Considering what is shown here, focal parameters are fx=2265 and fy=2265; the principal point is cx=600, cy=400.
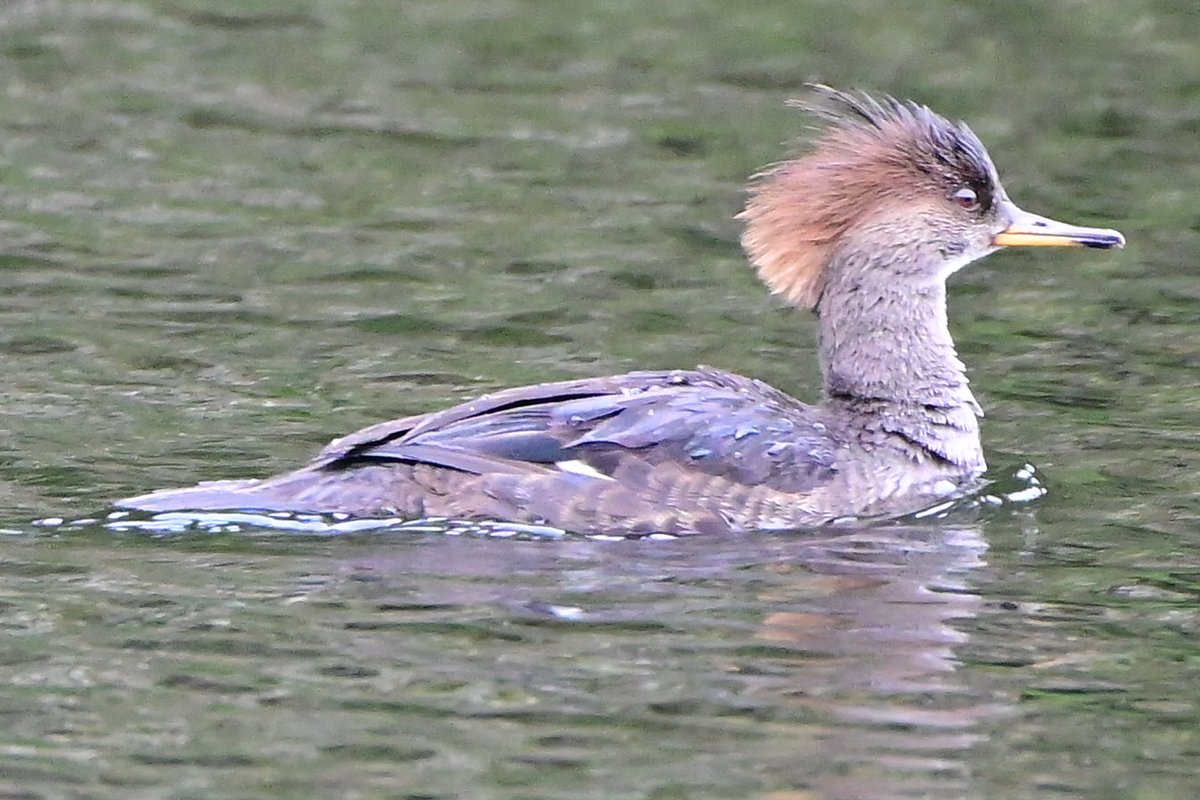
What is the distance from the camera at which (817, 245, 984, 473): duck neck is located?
913 cm

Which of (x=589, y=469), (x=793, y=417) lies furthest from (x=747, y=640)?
(x=793, y=417)

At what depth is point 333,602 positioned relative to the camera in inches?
298

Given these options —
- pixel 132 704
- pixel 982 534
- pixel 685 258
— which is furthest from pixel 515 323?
pixel 132 704

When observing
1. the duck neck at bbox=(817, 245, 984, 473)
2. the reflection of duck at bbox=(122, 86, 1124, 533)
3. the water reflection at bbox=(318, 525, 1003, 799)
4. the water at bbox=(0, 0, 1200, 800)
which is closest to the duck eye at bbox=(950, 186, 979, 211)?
the reflection of duck at bbox=(122, 86, 1124, 533)

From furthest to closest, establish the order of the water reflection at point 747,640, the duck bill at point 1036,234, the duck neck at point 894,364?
the duck bill at point 1036,234 → the duck neck at point 894,364 → the water reflection at point 747,640

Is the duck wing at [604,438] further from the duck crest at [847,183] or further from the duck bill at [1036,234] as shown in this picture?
the duck bill at [1036,234]

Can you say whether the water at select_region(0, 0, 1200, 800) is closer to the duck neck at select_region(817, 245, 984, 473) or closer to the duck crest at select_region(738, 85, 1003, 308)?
the duck neck at select_region(817, 245, 984, 473)

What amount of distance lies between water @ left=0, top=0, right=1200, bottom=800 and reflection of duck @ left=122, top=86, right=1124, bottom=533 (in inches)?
7.3

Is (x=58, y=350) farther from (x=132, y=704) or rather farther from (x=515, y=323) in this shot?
(x=132, y=704)

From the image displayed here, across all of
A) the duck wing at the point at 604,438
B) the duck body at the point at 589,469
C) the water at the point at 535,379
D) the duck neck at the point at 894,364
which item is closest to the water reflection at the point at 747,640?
the water at the point at 535,379

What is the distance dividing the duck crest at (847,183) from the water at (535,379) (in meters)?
1.19

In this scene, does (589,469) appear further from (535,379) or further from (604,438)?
(535,379)

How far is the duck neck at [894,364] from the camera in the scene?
30.0ft

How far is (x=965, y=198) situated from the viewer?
9328mm
